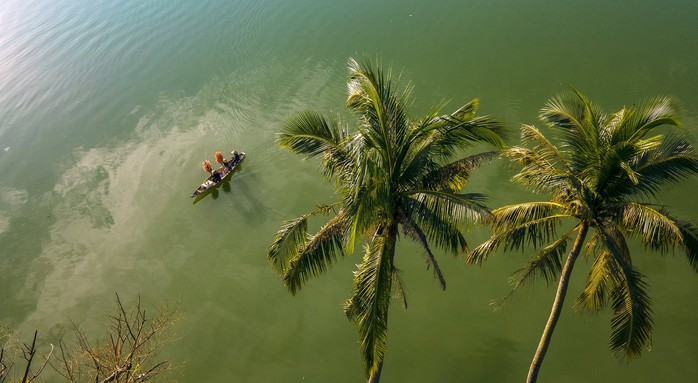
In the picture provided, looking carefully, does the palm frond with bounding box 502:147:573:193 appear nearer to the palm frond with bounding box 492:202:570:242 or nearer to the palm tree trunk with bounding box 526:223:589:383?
the palm frond with bounding box 492:202:570:242

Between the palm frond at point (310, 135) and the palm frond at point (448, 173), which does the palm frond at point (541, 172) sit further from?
the palm frond at point (310, 135)

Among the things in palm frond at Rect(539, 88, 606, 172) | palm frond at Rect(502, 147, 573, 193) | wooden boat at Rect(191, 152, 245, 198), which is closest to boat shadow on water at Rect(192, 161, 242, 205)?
wooden boat at Rect(191, 152, 245, 198)

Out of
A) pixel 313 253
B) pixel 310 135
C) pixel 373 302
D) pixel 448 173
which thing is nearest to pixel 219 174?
pixel 310 135

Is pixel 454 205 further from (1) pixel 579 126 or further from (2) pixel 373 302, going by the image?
(1) pixel 579 126

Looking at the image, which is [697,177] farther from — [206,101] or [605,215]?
[206,101]

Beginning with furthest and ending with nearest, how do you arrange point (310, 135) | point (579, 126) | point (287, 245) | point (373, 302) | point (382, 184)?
point (579, 126), point (310, 135), point (287, 245), point (382, 184), point (373, 302)

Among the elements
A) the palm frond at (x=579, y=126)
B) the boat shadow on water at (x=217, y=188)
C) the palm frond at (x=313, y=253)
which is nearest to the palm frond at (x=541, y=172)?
the palm frond at (x=579, y=126)

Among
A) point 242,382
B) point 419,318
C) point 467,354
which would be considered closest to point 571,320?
point 467,354
